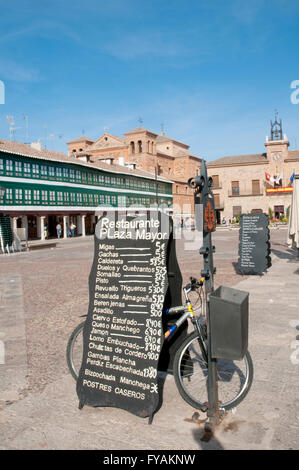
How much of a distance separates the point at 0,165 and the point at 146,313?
30.6m

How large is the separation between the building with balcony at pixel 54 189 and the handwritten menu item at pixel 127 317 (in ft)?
83.3

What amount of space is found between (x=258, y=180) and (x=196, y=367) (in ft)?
204

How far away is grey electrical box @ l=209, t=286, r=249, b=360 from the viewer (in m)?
2.89

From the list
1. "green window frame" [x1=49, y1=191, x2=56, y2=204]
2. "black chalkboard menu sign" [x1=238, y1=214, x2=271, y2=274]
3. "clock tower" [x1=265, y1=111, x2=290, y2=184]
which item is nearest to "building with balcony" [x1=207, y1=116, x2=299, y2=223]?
"clock tower" [x1=265, y1=111, x2=290, y2=184]

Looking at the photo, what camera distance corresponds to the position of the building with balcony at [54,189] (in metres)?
32.2

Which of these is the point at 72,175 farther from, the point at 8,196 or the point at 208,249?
the point at 208,249

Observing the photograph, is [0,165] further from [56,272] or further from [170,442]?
[170,442]

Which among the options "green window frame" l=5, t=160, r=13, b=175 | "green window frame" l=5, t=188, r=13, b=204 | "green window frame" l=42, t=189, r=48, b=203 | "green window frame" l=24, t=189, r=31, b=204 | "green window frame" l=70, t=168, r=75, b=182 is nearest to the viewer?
"green window frame" l=5, t=188, r=13, b=204

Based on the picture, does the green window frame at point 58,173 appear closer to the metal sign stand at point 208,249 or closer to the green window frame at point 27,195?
the green window frame at point 27,195

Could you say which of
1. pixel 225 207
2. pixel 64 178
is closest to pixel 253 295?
pixel 64 178

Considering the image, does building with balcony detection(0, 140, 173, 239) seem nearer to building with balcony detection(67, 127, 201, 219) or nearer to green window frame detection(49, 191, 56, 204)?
green window frame detection(49, 191, 56, 204)

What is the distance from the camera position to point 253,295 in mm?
7855

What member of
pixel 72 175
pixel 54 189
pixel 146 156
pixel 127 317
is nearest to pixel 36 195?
pixel 54 189

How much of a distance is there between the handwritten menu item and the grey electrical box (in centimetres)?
49
